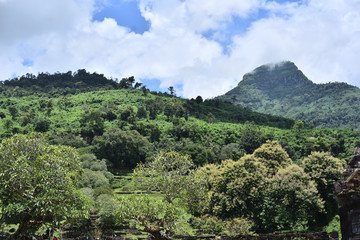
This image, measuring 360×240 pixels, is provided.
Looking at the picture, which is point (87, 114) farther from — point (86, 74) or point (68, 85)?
point (86, 74)

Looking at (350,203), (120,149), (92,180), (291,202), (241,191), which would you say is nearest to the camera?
(350,203)

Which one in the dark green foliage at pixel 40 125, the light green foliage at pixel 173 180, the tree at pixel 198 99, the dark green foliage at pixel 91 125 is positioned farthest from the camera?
the tree at pixel 198 99

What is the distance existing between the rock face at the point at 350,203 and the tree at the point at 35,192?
45.6 feet

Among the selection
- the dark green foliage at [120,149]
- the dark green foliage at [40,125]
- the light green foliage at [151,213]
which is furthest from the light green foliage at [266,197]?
the dark green foliage at [40,125]

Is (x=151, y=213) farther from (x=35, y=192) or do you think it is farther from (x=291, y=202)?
(x=291, y=202)

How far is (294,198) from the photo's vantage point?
93.7 ft

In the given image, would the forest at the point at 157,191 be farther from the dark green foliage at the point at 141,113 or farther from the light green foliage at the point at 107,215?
the dark green foliage at the point at 141,113

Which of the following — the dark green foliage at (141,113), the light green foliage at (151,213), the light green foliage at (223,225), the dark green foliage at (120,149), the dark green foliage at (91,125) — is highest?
the dark green foliage at (141,113)

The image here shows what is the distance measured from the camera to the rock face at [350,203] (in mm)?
6969

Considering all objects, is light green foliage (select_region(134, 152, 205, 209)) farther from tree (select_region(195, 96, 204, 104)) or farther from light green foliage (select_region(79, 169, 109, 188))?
tree (select_region(195, 96, 204, 104))

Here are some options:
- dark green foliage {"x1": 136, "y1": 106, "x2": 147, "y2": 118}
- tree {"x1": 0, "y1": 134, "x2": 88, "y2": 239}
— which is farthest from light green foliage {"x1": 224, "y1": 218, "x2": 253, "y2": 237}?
dark green foliage {"x1": 136, "y1": 106, "x2": 147, "y2": 118}

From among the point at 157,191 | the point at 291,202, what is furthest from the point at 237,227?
the point at 157,191

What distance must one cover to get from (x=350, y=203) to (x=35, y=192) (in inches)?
647

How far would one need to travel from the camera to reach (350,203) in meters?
7.12
